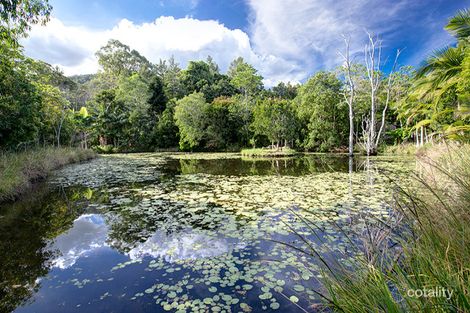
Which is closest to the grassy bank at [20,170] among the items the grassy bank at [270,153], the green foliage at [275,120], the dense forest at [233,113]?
the dense forest at [233,113]

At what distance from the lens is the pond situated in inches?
96.7

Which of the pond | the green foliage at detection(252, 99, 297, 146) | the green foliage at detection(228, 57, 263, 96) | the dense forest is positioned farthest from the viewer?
the green foliage at detection(228, 57, 263, 96)

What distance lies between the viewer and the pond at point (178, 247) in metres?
2.46

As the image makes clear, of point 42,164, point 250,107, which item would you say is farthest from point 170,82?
point 42,164

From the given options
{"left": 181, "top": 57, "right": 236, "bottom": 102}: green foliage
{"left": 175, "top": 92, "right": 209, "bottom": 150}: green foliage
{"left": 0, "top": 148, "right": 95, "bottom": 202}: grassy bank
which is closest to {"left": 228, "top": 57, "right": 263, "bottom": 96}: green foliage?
{"left": 181, "top": 57, "right": 236, "bottom": 102}: green foliage

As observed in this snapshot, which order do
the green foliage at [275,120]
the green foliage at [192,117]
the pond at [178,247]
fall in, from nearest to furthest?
the pond at [178,247]
the green foliage at [275,120]
the green foliage at [192,117]

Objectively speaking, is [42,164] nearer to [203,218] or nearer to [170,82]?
[203,218]

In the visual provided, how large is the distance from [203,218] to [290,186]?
336cm

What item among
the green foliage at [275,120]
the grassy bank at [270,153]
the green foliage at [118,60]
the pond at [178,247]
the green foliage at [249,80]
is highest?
the green foliage at [118,60]

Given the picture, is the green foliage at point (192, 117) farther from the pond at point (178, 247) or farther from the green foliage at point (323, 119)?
the pond at point (178, 247)

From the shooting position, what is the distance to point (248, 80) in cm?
3216

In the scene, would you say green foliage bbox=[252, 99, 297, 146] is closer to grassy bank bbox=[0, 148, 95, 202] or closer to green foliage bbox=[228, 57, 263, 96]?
green foliage bbox=[228, 57, 263, 96]

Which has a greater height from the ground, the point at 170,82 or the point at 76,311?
the point at 170,82

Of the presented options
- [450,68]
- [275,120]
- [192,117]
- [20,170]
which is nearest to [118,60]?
[192,117]
